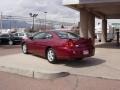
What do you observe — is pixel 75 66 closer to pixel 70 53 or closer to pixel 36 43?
pixel 70 53

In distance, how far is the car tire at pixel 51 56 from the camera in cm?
1360

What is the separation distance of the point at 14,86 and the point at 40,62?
451 centimetres

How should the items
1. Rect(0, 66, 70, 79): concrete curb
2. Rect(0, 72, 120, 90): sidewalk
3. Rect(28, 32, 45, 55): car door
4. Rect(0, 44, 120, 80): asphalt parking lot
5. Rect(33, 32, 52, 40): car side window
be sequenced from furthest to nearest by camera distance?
Rect(28, 32, 45, 55): car door, Rect(33, 32, 52, 40): car side window, Rect(0, 44, 120, 80): asphalt parking lot, Rect(0, 66, 70, 79): concrete curb, Rect(0, 72, 120, 90): sidewalk

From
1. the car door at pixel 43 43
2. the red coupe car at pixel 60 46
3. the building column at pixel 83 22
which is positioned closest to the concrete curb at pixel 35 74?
the red coupe car at pixel 60 46

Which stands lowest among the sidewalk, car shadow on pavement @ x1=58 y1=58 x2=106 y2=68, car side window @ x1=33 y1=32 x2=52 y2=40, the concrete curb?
the sidewalk

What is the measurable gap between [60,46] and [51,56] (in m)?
0.96

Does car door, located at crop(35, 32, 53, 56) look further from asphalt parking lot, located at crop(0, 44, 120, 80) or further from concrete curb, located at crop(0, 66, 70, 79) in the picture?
concrete curb, located at crop(0, 66, 70, 79)

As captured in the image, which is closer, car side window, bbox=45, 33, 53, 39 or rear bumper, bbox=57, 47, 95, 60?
rear bumper, bbox=57, 47, 95, 60

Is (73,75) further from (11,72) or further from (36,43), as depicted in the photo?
(36,43)

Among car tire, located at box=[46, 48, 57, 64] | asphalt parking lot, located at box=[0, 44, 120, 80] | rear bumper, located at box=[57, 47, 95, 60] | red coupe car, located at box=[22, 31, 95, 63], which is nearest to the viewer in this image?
asphalt parking lot, located at box=[0, 44, 120, 80]

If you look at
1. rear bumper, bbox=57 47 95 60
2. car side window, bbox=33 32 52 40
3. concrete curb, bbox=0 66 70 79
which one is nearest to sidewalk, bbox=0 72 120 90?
concrete curb, bbox=0 66 70 79

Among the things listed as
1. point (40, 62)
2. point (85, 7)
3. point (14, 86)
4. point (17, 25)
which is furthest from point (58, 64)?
point (17, 25)

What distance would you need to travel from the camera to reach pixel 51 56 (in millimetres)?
13797

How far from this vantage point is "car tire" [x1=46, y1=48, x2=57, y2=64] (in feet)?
44.6
